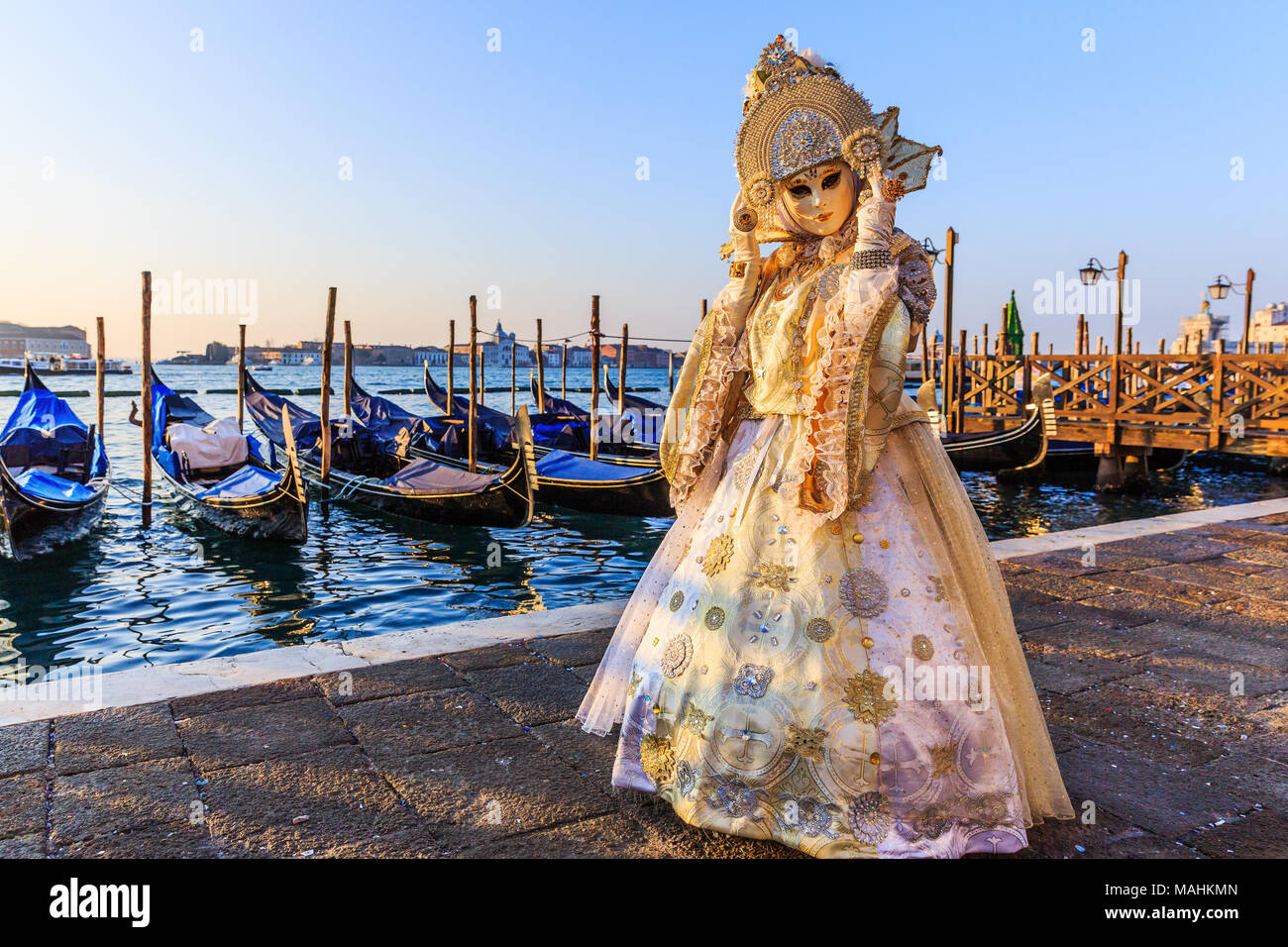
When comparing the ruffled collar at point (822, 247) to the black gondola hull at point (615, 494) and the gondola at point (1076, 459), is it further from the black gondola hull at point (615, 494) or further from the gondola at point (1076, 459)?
the gondola at point (1076, 459)

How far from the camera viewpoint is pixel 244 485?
9.82 metres

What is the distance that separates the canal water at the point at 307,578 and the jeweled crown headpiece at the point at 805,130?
17.2 ft

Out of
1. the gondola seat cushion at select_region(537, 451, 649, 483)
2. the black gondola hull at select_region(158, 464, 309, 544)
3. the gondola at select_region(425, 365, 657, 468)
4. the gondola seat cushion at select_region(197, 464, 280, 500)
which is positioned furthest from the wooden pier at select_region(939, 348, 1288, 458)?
the gondola seat cushion at select_region(197, 464, 280, 500)

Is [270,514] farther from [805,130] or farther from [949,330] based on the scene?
[949,330]

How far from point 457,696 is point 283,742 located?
1.58 feet

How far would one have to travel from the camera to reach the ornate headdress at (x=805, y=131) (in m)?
1.83

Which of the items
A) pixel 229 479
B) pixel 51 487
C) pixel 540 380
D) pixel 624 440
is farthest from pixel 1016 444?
pixel 51 487

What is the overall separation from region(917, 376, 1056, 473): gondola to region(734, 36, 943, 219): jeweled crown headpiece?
11.9m

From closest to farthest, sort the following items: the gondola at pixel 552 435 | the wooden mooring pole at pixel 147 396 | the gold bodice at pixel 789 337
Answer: the gold bodice at pixel 789 337, the wooden mooring pole at pixel 147 396, the gondola at pixel 552 435

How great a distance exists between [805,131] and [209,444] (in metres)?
11.5

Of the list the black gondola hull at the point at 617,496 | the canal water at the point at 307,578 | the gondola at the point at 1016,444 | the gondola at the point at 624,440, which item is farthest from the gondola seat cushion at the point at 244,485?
the gondola at the point at 1016,444
